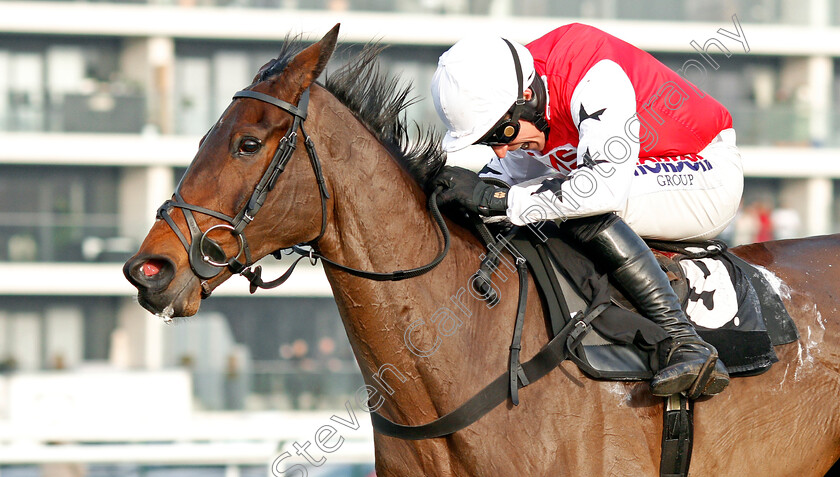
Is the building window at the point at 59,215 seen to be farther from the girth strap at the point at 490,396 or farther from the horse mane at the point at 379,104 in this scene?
the girth strap at the point at 490,396

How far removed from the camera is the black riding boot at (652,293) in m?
2.90

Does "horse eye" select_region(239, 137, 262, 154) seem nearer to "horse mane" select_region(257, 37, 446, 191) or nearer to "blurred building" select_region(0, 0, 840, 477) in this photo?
"horse mane" select_region(257, 37, 446, 191)

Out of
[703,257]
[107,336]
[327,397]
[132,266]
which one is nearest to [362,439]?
[703,257]

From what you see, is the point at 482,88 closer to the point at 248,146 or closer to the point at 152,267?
the point at 248,146

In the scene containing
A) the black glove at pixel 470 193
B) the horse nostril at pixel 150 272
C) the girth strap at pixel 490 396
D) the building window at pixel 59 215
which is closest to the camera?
the horse nostril at pixel 150 272

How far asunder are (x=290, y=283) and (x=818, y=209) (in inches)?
421

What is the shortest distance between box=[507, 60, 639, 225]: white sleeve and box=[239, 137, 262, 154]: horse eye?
2.65ft

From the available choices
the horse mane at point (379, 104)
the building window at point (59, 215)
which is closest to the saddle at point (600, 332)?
the horse mane at point (379, 104)

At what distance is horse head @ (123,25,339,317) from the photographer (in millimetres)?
2658

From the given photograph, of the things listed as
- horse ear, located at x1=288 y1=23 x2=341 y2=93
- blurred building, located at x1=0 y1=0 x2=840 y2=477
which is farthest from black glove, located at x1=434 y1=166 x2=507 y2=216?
blurred building, located at x1=0 y1=0 x2=840 y2=477

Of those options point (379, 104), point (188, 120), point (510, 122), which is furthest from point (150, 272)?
point (188, 120)

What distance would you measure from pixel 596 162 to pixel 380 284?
2.51ft

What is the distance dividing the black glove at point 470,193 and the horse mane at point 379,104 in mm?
103

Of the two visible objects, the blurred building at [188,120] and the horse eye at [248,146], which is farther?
the blurred building at [188,120]
